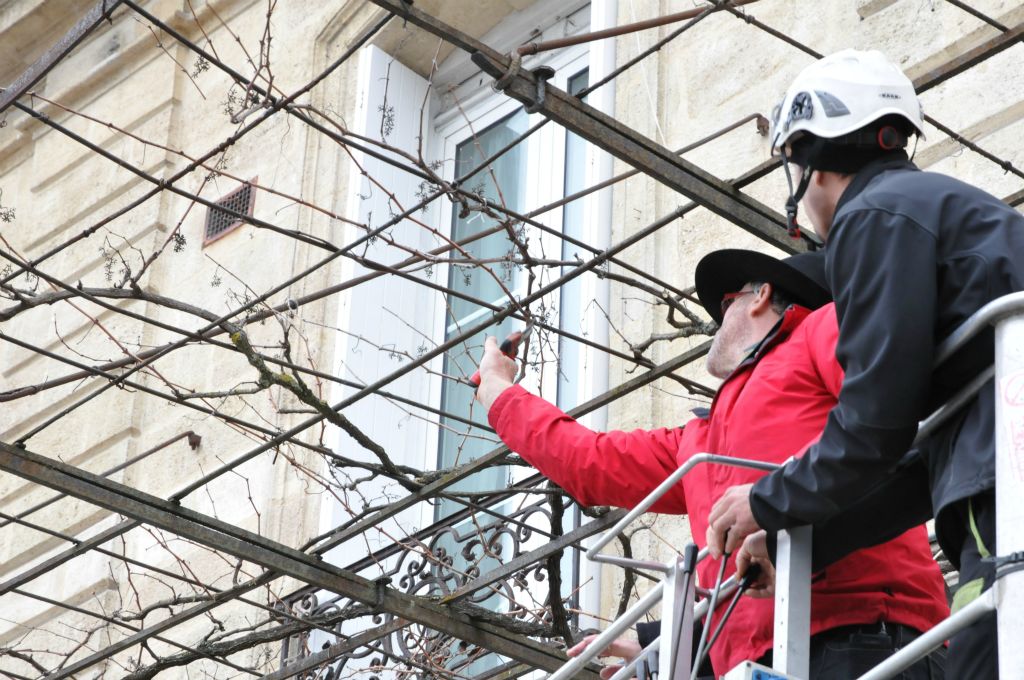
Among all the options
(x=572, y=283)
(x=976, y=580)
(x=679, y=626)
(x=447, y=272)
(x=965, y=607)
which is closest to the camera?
(x=965, y=607)

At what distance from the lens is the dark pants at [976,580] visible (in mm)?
3078

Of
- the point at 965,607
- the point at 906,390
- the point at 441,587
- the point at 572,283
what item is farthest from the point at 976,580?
the point at 572,283

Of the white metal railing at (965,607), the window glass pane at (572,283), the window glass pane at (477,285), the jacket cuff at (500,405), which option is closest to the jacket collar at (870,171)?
the white metal railing at (965,607)

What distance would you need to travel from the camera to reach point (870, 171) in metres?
3.86

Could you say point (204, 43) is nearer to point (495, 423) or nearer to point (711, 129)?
point (711, 129)

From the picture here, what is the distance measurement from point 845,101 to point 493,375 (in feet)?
6.02

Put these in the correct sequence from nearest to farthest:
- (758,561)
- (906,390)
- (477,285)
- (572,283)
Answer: (906,390), (758,561), (572,283), (477,285)

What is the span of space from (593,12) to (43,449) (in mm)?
4632

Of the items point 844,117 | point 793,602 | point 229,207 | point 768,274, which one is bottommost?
point 793,602

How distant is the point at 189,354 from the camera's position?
35.2ft

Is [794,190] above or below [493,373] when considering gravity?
below

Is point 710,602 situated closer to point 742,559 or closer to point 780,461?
point 742,559

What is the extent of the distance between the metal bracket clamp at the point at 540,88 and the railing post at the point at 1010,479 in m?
2.45

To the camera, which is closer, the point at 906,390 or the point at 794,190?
the point at 906,390
